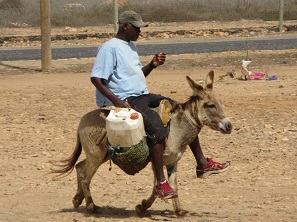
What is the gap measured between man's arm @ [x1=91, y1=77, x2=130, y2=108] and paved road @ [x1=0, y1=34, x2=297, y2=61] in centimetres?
1582

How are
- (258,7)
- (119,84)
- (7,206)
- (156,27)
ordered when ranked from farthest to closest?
(258,7)
(156,27)
(7,206)
(119,84)

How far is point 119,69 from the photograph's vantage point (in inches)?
331

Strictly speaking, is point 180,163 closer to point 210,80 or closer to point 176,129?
point 176,129

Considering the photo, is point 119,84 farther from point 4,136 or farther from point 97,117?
point 4,136

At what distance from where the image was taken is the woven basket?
27.0ft

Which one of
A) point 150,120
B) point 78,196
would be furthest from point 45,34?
point 150,120

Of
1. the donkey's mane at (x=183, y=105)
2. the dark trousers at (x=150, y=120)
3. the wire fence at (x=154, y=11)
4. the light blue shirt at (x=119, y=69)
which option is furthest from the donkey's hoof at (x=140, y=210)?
the wire fence at (x=154, y=11)

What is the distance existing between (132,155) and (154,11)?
32002 millimetres

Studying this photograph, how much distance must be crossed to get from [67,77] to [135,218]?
35.7 ft

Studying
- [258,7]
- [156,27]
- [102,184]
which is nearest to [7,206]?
[102,184]

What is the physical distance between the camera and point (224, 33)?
104 ft

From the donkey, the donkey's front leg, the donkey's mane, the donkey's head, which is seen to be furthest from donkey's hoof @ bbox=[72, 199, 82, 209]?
the donkey's head

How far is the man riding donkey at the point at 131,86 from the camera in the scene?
8250mm

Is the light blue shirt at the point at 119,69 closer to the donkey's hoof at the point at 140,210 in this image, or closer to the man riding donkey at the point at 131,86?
the man riding donkey at the point at 131,86
